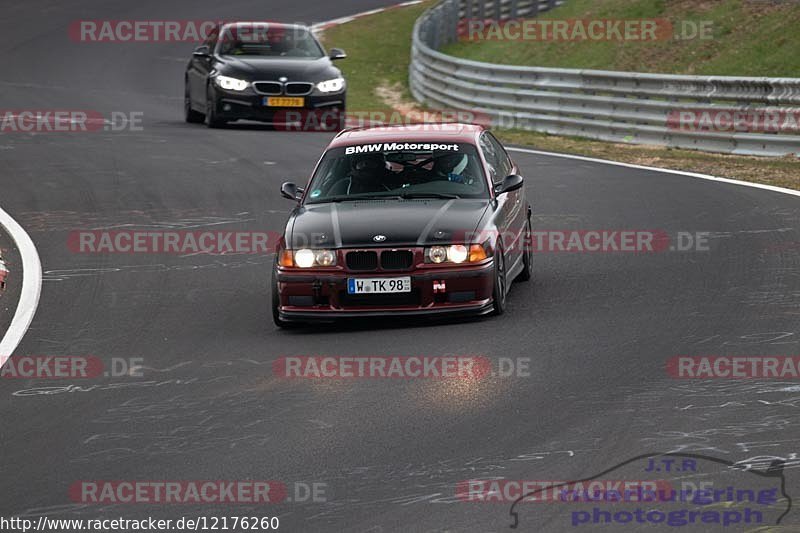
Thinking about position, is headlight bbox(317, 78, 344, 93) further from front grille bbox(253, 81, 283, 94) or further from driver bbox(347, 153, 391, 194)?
driver bbox(347, 153, 391, 194)

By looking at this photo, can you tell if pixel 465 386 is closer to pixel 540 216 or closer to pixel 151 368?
pixel 151 368

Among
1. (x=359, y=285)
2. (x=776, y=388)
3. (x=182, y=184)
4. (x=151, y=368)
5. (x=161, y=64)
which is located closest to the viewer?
(x=776, y=388)

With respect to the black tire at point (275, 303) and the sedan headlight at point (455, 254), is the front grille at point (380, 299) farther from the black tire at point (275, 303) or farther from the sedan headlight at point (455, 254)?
the black tire at point (275, 303)

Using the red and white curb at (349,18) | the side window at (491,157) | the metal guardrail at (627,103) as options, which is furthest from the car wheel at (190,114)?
the red and white curb at (349,18)

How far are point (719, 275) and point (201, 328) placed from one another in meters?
4.29

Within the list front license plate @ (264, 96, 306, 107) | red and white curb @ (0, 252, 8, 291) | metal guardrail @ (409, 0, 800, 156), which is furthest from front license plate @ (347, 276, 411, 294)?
front license plate @ (264, 96, 306, 107)

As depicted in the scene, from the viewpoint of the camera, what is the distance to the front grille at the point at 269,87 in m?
24.8

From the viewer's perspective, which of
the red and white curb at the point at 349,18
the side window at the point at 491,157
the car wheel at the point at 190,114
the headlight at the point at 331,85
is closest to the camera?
the side window at the point at 491,157

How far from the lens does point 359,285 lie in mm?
11266

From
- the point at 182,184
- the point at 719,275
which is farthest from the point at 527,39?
the point at 719,275

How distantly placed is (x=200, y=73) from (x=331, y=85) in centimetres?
237

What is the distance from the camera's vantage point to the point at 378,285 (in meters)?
11.3

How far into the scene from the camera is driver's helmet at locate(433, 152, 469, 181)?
1252 cm

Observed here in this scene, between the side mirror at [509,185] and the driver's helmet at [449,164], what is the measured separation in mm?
331
